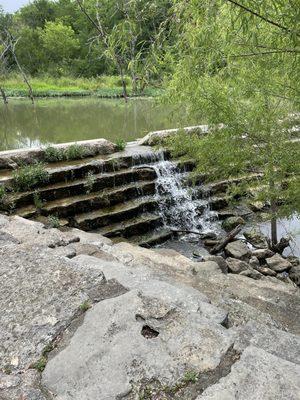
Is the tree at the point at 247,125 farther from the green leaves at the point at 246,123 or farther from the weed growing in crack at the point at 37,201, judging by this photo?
the weed growing in crack at the point at 37,201

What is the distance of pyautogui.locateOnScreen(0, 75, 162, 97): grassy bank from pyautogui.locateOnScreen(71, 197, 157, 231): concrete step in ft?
77.8

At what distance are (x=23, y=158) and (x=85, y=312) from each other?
7388 millimetres

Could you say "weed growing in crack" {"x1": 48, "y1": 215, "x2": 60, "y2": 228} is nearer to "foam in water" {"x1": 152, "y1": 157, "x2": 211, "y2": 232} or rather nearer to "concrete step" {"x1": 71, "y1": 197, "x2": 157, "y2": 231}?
"concrete step" {"x1": 71, "y1": 197, "x2": 157, "y2": 231}

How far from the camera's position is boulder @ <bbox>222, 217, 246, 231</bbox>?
9.24 meters

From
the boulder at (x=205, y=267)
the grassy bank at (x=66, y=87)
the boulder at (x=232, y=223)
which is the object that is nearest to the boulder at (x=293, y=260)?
the boulder at (x=232, y=223)

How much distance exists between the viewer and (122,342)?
2.15 m

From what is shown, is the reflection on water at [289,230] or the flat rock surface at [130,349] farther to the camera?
the reflection on water at [289,230]

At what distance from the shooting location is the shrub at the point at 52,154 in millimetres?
9555

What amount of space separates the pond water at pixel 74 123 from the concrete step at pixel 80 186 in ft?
15.9

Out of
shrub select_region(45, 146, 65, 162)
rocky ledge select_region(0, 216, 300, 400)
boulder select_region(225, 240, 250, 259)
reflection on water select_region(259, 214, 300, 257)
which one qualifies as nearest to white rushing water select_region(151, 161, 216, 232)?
reflection on water select_region(259, 214, 300, 257)

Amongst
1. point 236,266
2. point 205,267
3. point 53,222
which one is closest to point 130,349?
point 205,267

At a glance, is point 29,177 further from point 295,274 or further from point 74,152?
point 295,274

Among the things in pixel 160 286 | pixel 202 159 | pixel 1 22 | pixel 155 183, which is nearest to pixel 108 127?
pixel 155 183

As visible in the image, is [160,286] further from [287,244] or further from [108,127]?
[108,127]
